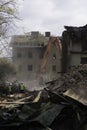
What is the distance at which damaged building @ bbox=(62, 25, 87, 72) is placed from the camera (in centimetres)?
1698

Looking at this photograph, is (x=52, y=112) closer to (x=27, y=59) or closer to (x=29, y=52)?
(x=27, y=59)

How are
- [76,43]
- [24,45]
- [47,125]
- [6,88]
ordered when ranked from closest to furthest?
[47,125] → [76,43] → [6,88] → [24,45]

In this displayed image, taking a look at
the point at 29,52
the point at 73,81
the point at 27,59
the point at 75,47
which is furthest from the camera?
the point at 29,52

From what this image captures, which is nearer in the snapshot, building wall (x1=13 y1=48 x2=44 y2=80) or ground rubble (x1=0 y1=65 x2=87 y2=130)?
ground rubble (x1=0 y1=65 x2=87 y2=130)

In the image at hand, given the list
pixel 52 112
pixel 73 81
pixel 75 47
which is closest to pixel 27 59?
pixel 75 47

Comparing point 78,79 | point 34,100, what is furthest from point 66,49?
point 34,100

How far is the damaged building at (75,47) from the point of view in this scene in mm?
16978

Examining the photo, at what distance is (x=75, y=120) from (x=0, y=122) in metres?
2.30

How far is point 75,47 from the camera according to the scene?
1714cm

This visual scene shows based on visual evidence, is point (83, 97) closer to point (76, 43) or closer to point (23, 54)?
point (76, 43)

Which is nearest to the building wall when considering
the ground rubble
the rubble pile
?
the rubble pile

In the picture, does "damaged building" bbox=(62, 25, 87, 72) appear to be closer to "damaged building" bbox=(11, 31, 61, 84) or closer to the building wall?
"damaged building" bbox=(11, 31, 61, 84)

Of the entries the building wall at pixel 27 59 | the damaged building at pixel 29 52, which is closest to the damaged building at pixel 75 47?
the damaged building at pixel 29 52

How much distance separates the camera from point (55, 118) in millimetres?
12352
